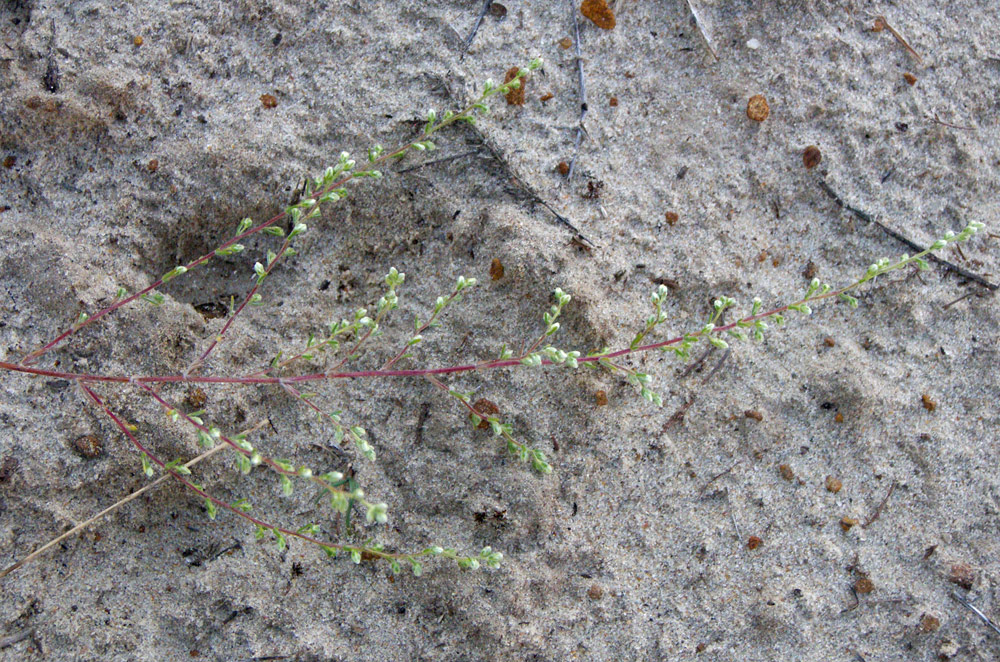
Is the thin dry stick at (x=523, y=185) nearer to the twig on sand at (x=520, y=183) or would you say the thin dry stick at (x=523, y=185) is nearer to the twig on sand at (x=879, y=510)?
the twig on sand at (x=520, y=183)

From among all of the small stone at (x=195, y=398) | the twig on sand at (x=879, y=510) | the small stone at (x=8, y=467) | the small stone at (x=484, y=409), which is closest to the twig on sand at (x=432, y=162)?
the small stone at (x=484, y=409)

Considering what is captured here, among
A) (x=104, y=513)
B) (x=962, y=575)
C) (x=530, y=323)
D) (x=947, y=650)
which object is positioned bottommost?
(x=947, y=650)

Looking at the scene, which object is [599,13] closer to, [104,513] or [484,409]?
[484,409]

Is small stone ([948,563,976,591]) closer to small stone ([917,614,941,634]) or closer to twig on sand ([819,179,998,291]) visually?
small stone ([917,614,941,634])

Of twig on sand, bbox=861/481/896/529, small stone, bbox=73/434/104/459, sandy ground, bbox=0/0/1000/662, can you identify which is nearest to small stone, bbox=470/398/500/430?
sandy ground, bbox=0/0/1000/662

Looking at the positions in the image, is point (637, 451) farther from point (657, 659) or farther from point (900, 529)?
point (900, 529)

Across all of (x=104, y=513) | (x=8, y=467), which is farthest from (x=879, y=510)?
(x=8, y=467)
